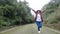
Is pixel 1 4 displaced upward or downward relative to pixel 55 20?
upward

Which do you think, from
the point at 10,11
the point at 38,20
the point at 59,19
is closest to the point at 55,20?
the point at 59,19

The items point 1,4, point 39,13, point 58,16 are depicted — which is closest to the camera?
point 39,13

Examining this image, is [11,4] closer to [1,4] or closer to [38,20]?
[1,4]

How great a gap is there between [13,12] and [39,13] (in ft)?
151

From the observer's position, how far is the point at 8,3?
2408 inches

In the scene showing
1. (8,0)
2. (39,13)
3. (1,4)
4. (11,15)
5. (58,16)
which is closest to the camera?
(39,13)

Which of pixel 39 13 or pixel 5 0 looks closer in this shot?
pixel 39 13

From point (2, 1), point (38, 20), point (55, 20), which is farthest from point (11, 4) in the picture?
point (38, 20)

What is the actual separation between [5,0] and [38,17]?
41949mm

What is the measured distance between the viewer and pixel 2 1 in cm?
5678

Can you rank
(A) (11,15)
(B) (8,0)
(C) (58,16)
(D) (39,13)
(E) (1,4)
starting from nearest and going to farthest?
(D) (39,13)
(C) (58,16)
(E) (1,4)
(B) (8,0)
(A) (11,15)

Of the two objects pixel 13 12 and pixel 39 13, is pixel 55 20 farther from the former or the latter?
pixel 39 13

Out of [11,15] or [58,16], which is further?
[11,15]

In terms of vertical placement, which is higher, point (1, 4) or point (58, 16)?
point (1, 4)
